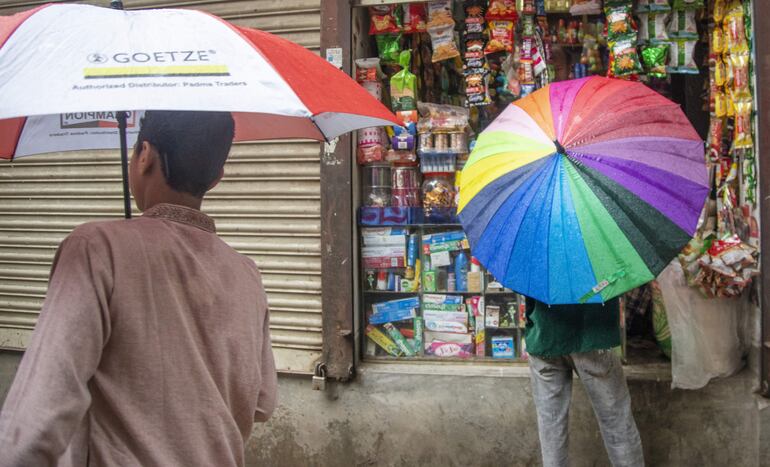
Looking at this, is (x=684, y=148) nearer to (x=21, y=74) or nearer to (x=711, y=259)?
(x=711, y=259)

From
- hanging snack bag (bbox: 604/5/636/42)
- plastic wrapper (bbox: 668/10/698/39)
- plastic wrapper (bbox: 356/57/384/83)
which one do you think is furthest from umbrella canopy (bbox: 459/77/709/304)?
plastic wrapper (bbox: 356/57/384/83)

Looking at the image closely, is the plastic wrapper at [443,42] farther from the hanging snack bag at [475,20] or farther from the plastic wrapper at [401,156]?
the plastic wrapper at [401,156]

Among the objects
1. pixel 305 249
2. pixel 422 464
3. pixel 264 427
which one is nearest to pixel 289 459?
pixel 264 427

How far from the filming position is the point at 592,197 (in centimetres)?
274

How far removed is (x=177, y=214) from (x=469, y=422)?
307 cm

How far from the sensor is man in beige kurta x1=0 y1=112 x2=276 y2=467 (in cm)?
130

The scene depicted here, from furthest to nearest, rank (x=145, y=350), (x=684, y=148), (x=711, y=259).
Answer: (x=711, y=259), (x=684, y=148), (x=145, y=350)

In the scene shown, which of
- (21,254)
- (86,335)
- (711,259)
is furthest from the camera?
(21,254)

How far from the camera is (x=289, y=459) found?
453cm

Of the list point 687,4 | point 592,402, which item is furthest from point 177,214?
point 687,4

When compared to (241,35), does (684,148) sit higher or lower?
lower

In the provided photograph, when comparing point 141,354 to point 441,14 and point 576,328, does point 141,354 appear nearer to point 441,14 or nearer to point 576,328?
point 576,328

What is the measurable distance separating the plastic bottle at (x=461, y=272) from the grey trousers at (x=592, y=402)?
3.71ft

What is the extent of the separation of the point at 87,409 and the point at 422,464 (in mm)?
3273
